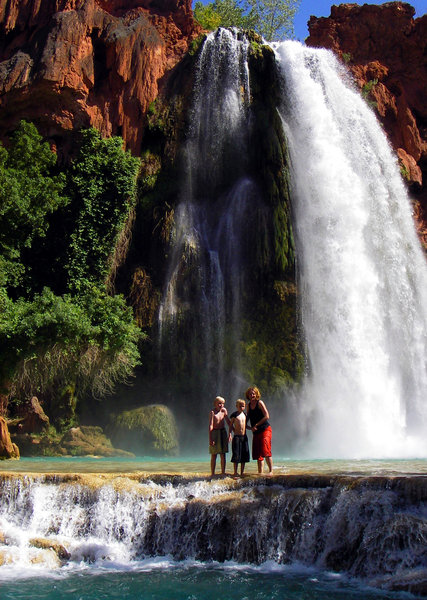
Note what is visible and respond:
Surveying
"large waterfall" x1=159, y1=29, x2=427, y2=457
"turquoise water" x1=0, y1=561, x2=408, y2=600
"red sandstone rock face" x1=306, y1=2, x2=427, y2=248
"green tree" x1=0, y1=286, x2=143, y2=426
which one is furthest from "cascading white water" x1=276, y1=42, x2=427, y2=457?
"turquoise water" x1=0, y1=561, x2=408, y2=600

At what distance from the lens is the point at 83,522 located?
28.8 ft

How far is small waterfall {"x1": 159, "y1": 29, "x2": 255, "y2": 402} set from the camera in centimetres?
2052

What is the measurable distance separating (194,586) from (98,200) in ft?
56.0

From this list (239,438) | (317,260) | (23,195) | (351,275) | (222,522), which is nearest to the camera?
(222,522)

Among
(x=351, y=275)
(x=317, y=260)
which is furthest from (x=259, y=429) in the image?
(x=317, y=260)

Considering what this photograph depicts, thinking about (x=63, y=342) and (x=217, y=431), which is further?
(x=63, y=342)

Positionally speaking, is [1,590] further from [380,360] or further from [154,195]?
[154,195]

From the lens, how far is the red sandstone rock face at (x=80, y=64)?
21703 mm

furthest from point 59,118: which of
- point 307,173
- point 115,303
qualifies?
point 307,173

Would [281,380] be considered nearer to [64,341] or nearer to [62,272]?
[64,341]

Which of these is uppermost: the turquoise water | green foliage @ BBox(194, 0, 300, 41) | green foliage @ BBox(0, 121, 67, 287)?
green foliage @ BBox(194, 0, 300, 41)

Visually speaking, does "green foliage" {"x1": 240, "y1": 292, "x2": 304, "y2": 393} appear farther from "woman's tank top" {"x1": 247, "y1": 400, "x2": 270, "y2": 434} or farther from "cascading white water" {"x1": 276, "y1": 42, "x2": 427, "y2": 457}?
"woman's tank top" {"x1": 247, "y1": 400, "x2": 270, "y2": 434}

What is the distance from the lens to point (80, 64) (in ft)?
73.5

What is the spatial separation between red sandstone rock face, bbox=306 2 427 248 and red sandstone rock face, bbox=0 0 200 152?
975cm
